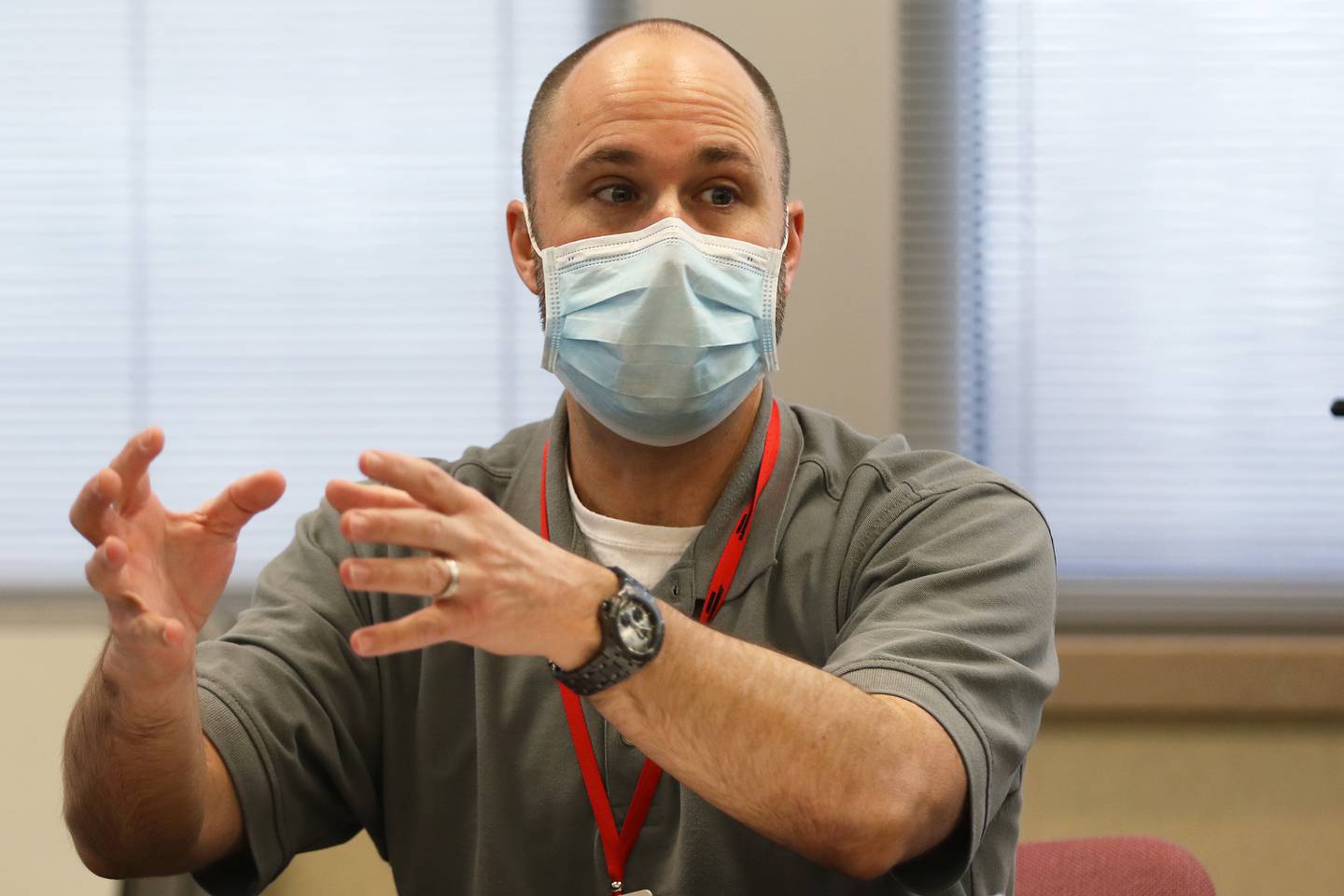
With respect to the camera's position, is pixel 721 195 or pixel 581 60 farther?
pixel 581 60

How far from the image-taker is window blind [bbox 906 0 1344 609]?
2.44 m

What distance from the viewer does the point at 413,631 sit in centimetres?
95

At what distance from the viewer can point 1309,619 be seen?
2426 mm

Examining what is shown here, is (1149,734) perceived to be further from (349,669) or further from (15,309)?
(15,309)

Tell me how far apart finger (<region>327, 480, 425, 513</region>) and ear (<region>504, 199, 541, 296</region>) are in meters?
0.70

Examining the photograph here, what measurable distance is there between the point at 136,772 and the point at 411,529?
0.53 m

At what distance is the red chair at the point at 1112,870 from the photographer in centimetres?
151

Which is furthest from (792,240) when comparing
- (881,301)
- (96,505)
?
(96,505)

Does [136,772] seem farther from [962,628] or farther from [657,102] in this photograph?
[657,102]

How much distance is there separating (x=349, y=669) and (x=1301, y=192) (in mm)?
2048

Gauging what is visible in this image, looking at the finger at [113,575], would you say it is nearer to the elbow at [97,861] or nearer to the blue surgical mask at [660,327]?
the elbow at [97,861]

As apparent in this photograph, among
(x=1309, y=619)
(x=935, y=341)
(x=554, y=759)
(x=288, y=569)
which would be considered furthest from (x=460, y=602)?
(x=1309, y=619)

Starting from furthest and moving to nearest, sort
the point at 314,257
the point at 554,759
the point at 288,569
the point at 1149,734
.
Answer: the point at 314,257 < the point at 1149,734 < the point at 288,569 < the point at 554,759

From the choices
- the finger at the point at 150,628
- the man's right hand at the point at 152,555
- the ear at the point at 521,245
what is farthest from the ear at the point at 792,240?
the finger at the point at 150,628
